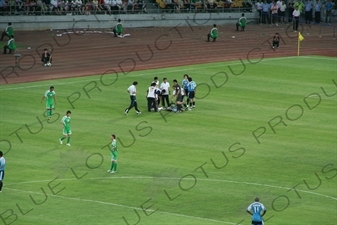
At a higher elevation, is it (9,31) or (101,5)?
(101,5)

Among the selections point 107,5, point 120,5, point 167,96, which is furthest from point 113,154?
point 120,5

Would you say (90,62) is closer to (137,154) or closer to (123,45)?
(123,45)

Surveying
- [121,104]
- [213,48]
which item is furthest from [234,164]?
[213,48]

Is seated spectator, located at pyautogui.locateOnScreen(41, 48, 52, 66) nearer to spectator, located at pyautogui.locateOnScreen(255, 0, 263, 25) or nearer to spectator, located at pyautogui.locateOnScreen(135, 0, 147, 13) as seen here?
spectator, located at pyautogui.locateOnScreen(135, 0, 147, 13)

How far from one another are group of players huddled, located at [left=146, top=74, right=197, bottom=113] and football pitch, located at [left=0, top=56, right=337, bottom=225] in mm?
681

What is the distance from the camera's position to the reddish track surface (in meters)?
64.6

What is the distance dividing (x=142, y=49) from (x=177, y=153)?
98.0 feet

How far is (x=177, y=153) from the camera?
43.7 meters

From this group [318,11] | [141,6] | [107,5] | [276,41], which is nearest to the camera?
[276,41]

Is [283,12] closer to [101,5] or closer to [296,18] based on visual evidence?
[296,18]

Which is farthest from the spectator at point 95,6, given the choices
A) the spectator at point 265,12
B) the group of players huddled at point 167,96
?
the group of players huddled at point 167,96

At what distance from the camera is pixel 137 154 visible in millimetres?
43562

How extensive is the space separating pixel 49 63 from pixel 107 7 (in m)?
17.9

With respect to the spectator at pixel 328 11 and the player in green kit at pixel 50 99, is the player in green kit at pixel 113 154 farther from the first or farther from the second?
the spectator at pixel 328 11
